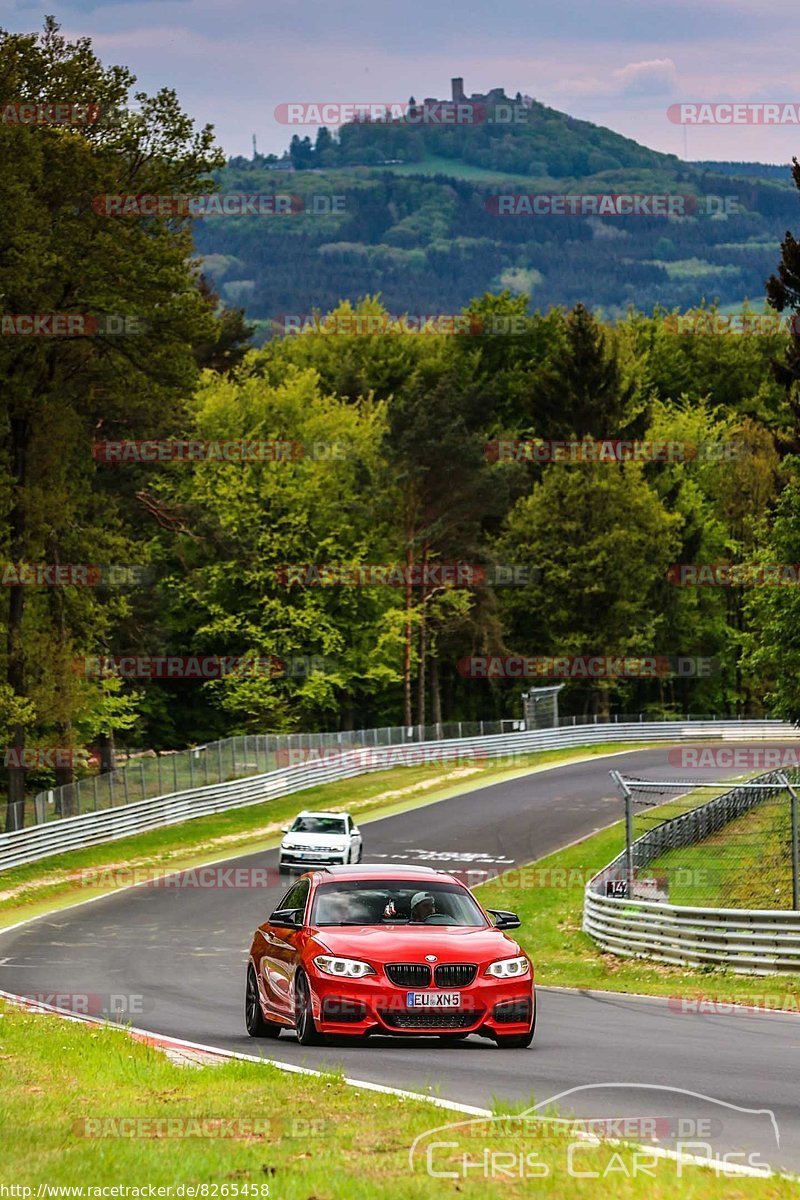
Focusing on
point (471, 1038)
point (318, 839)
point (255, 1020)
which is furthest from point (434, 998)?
point (318, 839)


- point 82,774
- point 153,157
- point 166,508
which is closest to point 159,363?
point 153,157

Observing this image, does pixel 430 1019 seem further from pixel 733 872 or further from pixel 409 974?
pixel 733 872

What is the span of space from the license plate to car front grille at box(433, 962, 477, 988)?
0.06m

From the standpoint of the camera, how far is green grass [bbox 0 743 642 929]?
3912cm

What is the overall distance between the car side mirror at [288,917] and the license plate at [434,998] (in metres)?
1.47

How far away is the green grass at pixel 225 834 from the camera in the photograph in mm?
39125

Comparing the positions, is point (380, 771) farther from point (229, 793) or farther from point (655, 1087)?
point (655, 1087)

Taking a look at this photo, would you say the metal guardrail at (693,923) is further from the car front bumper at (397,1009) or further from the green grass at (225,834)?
the green grass at (225,834)

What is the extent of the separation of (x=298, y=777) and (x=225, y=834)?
10.3 meters

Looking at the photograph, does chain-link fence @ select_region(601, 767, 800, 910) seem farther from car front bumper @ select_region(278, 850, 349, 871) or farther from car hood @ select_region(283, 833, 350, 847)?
car hood @ select_region(283, 833, 350, 847)

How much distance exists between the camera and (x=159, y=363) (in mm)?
44000

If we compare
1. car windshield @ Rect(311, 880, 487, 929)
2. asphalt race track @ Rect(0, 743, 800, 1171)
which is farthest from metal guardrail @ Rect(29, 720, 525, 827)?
car windshield @ Rect(311, 880, 487, 929)

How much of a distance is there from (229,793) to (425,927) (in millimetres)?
40928

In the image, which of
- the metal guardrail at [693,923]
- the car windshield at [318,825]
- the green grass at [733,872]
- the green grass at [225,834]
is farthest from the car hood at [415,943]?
the car windshield at [318,825]
